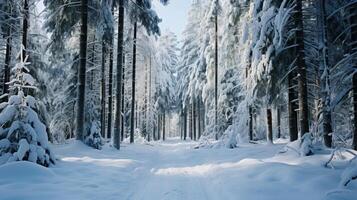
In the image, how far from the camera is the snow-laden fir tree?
8.65 metres

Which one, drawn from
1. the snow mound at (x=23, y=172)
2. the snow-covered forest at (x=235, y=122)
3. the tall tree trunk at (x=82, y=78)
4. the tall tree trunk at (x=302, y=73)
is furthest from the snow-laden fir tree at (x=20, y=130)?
the tall tree trunk at (x=302, y=73)

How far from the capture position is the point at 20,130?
8812 mm

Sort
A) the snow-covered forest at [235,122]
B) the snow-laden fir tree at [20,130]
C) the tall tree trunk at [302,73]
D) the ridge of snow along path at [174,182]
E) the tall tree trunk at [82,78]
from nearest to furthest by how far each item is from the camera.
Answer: the ridge of snow along path at [174,182] < the snow-covered forest at [235,122] < the snow-laden fir tree at [20,130] < the tall tree trunk at [302,73] < the tall tree trunk at [82,78]

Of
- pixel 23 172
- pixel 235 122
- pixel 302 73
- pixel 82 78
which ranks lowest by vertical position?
pixel 23 172

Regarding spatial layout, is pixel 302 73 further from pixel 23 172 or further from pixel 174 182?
pixel 23 172

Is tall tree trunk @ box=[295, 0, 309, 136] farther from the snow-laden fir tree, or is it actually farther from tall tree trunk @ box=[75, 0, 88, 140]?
tall tree trunk @ box=[75, 0, 88, 140]

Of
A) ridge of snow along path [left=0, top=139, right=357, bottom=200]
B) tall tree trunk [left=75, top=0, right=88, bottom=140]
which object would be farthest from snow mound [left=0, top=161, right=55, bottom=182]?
tall tree trunk [left=75, top=0, right=88, bottom=140]

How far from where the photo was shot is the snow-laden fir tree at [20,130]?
8.65 meters

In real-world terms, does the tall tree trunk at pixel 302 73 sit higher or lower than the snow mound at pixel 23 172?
higher

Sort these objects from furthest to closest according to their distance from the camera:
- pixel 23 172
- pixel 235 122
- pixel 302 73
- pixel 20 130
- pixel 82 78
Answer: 1. pixel 235 122
2. pixel 82 78
3. pixel 302 73
4. pixel 20 130
5. pixel 23 172

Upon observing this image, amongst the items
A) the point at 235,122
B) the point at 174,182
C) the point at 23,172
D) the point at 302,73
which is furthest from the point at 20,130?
the point at 235,122

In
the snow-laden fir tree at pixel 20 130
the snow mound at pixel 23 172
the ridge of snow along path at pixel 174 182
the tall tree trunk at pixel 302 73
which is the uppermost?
the tall tree trunk at pixel 302 73

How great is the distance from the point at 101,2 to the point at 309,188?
1398 cm

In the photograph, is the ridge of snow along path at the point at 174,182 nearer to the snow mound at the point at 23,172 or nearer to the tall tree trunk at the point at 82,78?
the snow mound at the point at 23,172
